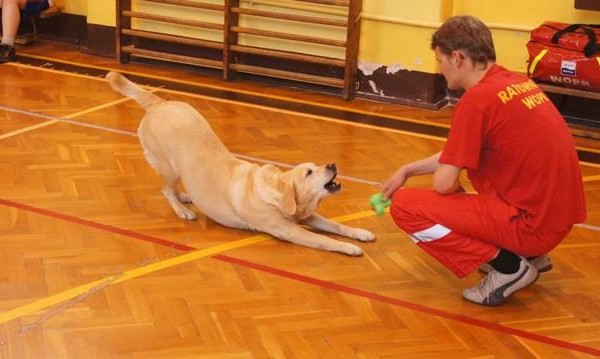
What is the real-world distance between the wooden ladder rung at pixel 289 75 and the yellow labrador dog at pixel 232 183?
270cm

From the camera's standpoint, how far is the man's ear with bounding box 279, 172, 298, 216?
4.27m

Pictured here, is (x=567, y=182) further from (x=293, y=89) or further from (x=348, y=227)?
(x=293, y=89)

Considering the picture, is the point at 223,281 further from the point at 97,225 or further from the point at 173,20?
the point at 173,20

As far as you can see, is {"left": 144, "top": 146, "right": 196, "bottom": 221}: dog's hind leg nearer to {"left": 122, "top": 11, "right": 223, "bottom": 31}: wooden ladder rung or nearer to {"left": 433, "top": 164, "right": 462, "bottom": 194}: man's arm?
{"left": 433, "top": 164, "right": 462, "bottom": 194}: man's arm

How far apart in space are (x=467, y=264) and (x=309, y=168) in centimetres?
93

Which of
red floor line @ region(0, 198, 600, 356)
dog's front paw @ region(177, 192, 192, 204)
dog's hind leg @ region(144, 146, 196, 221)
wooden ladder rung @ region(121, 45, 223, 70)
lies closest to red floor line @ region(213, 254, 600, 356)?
red floor line @ region(0, 198, 600, 356)

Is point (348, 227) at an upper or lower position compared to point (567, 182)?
lower

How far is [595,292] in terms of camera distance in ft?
13.3

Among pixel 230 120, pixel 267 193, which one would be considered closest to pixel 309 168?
pixel 267 193

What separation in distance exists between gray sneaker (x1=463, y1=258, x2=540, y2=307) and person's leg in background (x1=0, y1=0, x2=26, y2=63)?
550 centimetres

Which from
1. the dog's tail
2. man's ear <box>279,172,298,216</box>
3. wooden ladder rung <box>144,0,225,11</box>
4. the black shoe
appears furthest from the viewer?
the black shoe

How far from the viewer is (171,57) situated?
7.95m

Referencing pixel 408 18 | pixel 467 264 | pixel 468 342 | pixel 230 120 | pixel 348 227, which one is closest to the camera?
pixel 468 342

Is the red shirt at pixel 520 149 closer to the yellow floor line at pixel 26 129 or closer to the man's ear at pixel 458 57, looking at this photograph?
the man's ear at pixel 458 57
